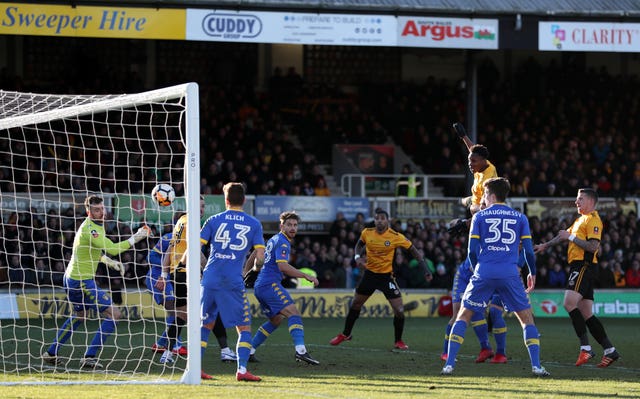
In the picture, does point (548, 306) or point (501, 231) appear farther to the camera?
point (548, 306)

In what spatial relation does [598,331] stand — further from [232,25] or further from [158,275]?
[232,25]

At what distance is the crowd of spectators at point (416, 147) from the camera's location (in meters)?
23.2

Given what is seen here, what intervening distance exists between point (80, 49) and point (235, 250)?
62.3 feet

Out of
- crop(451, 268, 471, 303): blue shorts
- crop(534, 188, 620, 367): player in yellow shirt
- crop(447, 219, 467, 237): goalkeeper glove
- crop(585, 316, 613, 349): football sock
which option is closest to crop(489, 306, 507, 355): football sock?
crop(451, 268, 471, 303): blue shorts

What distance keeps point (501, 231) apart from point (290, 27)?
12.6 metres

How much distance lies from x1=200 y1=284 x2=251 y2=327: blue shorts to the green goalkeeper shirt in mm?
1408

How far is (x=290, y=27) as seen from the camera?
2255cm

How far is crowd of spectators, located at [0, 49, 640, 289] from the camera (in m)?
23.2

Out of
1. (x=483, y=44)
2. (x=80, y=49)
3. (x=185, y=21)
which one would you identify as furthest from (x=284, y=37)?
(x=80, y=49)

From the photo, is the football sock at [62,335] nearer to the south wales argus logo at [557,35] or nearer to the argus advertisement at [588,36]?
the argus advertisement at [588,36]

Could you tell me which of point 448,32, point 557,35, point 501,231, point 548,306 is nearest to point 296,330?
point 501,231

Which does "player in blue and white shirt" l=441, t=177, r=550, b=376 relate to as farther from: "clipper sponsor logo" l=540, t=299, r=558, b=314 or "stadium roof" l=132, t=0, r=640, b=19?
"stadium roof" l=132, t=0, r=640, b=19

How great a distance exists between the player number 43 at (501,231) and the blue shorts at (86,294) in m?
4.05

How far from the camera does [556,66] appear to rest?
1278 inches
